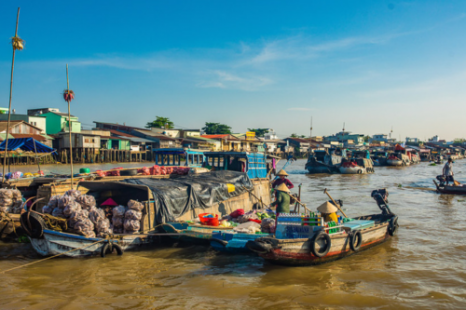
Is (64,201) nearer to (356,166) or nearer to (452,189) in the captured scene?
(452,189)

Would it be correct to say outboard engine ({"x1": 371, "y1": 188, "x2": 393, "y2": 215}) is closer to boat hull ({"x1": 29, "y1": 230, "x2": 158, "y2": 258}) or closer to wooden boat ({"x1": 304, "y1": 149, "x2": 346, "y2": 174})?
boat hull ({"x1": 29, "y1": 230, "x2": 158, "y2": 258})

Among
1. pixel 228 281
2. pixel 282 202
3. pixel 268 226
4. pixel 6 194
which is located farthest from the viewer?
pixel 6 194

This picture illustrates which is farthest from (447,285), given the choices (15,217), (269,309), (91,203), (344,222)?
(15,217)

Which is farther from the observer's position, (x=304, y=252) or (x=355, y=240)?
(x=355, y=240)

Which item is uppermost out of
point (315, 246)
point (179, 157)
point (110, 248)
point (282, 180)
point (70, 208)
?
point (179, 157)

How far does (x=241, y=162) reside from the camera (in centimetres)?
1430

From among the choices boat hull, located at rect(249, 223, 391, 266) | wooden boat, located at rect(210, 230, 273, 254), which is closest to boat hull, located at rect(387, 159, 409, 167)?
boat hull, located at rect(249, 223, 391, 266)

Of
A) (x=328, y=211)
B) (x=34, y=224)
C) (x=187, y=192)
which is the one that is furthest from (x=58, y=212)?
(x=328, y=211)

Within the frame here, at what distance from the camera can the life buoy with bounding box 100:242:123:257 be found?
7527 mm

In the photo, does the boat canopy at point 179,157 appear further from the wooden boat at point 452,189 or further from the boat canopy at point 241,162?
the wooden boat at point 452,189

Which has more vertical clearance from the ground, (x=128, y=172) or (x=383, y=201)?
(x=128, y=172)

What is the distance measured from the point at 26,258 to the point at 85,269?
1.70 meters

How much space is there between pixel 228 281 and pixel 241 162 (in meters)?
7.95

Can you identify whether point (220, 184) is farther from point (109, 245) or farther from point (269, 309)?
point (269, 309)
